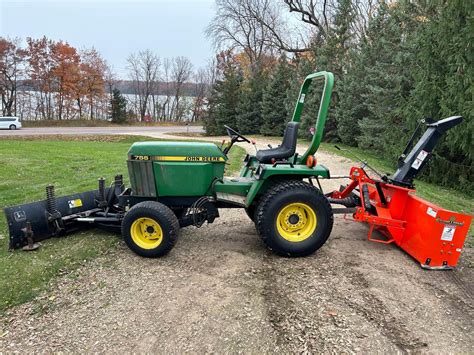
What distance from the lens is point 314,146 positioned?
4.26 meters

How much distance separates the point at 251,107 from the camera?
2442 centimetres

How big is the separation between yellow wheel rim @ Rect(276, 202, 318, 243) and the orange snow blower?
54 centimetres

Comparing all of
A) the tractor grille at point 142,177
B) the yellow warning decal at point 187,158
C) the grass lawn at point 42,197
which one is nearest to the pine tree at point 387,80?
the grass lawn at point 42,197

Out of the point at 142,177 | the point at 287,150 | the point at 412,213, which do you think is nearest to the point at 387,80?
the point at 412,213

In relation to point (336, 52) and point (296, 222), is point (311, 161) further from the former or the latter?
point (336, 52)

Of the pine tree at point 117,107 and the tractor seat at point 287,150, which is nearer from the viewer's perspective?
the tractor seat at point 287,150

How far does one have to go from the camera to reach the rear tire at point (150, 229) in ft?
13.0

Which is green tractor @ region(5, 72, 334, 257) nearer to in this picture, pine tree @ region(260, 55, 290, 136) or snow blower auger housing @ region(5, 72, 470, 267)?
snow blower auger housing @ region(5, 72, 470, 267)

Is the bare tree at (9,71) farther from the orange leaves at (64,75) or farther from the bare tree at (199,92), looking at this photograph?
the bare tree at (199,92)

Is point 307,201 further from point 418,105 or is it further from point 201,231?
point 418,105

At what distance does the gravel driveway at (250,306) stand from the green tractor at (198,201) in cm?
31

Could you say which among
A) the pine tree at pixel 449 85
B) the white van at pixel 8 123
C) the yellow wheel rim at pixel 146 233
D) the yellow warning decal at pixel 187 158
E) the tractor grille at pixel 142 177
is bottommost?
the white van at pixel 8 123

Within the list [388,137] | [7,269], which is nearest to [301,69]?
[388,137]

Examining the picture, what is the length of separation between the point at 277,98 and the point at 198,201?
19.2 metres
